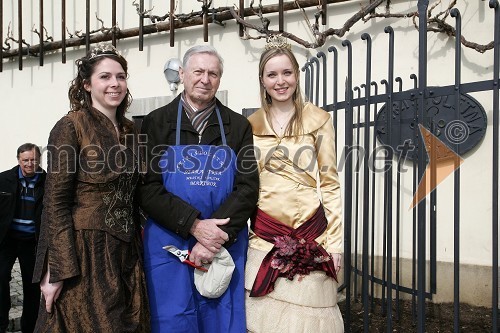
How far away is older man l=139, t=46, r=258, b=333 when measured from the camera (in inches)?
92.9

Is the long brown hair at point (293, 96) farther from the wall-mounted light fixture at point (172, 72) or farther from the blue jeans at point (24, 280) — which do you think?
the wall-mounted light fixture at point (172, 72)

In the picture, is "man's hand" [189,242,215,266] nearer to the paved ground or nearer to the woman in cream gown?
the woman in cream gown

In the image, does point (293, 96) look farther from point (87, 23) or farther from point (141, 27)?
point (87, 23)

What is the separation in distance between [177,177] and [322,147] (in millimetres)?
756

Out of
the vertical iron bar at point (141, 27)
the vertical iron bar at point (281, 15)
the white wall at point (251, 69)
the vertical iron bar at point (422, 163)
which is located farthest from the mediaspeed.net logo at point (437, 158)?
the vertical iron bar at point (141, 27)

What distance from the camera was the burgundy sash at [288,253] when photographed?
2.38 meters

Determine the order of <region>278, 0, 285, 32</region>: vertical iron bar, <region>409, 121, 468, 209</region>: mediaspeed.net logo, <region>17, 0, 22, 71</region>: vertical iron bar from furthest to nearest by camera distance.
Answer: <region>17, 0, 22, 71</region>: vertical iron bar < <region>278, 0, 285, 32</region>: vertical iron bar < <region>409, 121, 468, 209</region>: mediaspeed.net logo

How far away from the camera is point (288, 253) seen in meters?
2.37

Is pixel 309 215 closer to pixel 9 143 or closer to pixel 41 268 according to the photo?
pixel 41 268

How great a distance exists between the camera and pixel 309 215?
2449mm

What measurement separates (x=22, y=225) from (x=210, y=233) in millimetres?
2433

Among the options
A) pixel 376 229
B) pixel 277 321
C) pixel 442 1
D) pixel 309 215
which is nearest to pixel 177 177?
pixel 309 215

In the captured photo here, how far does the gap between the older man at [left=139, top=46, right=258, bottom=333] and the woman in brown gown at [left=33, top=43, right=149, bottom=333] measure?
0.34 ft

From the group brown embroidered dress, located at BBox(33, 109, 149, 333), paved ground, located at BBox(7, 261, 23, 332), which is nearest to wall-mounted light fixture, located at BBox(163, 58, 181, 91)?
paved ground, located at BBox(7, 261, 23, 332)
